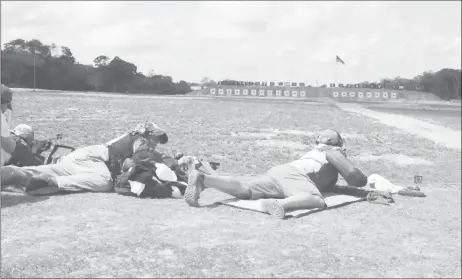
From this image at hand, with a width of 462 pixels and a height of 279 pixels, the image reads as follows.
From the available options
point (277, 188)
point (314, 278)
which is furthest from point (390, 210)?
point (314, 278)

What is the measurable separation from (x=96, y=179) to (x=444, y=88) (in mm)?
3665

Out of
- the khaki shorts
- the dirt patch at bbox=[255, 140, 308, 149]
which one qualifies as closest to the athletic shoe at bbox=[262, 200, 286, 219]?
the khaki shorts

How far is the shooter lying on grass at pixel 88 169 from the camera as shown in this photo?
5719 mm

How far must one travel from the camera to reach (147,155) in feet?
19.3

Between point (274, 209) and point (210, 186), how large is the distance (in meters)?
0.71

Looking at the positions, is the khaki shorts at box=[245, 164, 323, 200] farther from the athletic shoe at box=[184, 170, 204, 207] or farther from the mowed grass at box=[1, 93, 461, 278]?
the athletic shoe at box=[184, 170, 204, 207]

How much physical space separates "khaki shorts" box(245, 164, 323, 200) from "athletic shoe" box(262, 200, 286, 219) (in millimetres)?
462

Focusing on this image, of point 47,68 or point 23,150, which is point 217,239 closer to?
point 47,68

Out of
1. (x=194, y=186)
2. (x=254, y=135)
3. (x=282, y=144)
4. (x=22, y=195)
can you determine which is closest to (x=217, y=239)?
Result: (x=194, y=186)

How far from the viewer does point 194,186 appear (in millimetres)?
5246

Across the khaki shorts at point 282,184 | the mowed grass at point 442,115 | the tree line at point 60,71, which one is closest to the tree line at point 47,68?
the tree line at point 60,71

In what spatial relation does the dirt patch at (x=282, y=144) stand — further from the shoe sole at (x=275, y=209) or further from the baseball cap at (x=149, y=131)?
the shoe sole at (x=275, y=209)

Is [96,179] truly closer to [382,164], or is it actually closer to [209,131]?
[382,164]

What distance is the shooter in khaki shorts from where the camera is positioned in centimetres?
526
